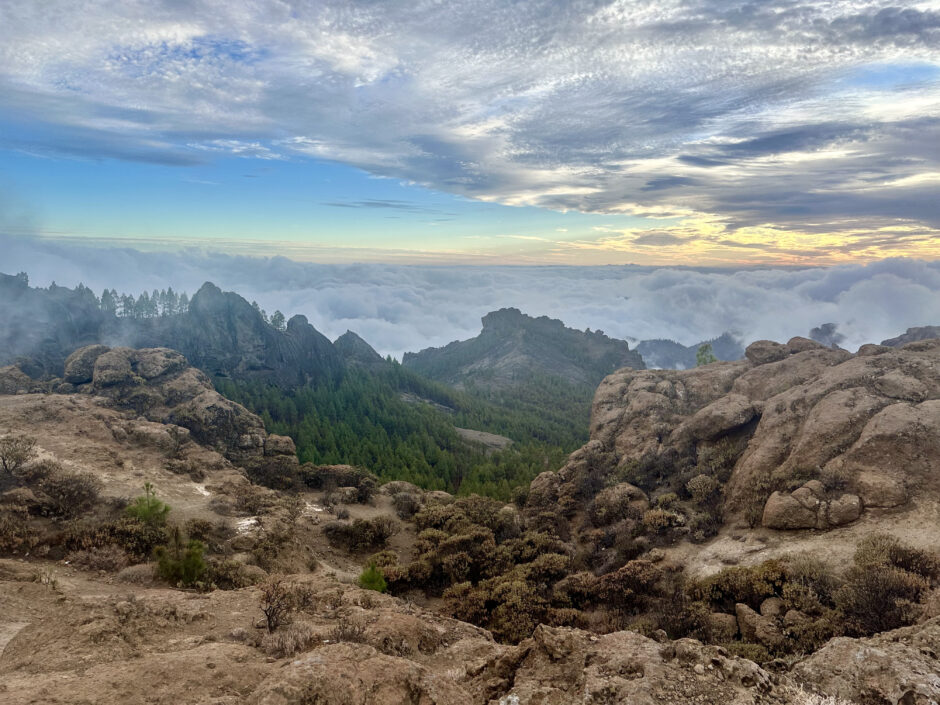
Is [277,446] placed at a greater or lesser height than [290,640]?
lesser

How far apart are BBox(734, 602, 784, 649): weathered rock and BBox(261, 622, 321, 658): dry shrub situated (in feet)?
47.0

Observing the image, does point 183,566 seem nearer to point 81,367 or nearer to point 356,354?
point 81,367

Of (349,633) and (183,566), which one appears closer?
(349,633)

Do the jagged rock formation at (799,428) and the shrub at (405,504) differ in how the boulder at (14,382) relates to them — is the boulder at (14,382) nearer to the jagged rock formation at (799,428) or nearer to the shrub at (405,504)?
the shrub at (405,504)

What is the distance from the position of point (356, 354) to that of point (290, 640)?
158 meters

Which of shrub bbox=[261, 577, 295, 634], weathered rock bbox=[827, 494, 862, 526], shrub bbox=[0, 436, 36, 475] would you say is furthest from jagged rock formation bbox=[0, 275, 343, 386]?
weathered rock bbox=[827, 494, 862, 526]

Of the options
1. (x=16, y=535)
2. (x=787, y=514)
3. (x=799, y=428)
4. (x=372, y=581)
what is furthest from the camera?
(x=799, y=428)

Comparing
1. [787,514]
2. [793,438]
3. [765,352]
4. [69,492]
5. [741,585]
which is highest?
[765,352]

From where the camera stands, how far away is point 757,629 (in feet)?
54.4

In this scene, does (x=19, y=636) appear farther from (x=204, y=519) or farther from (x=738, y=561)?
(x=738, y=561)

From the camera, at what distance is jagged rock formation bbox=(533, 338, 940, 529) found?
2336 cm

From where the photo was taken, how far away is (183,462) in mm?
35250

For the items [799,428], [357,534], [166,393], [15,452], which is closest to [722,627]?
[799,428]

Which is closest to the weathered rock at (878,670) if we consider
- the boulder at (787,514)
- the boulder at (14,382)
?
the boulder at (787,514)
